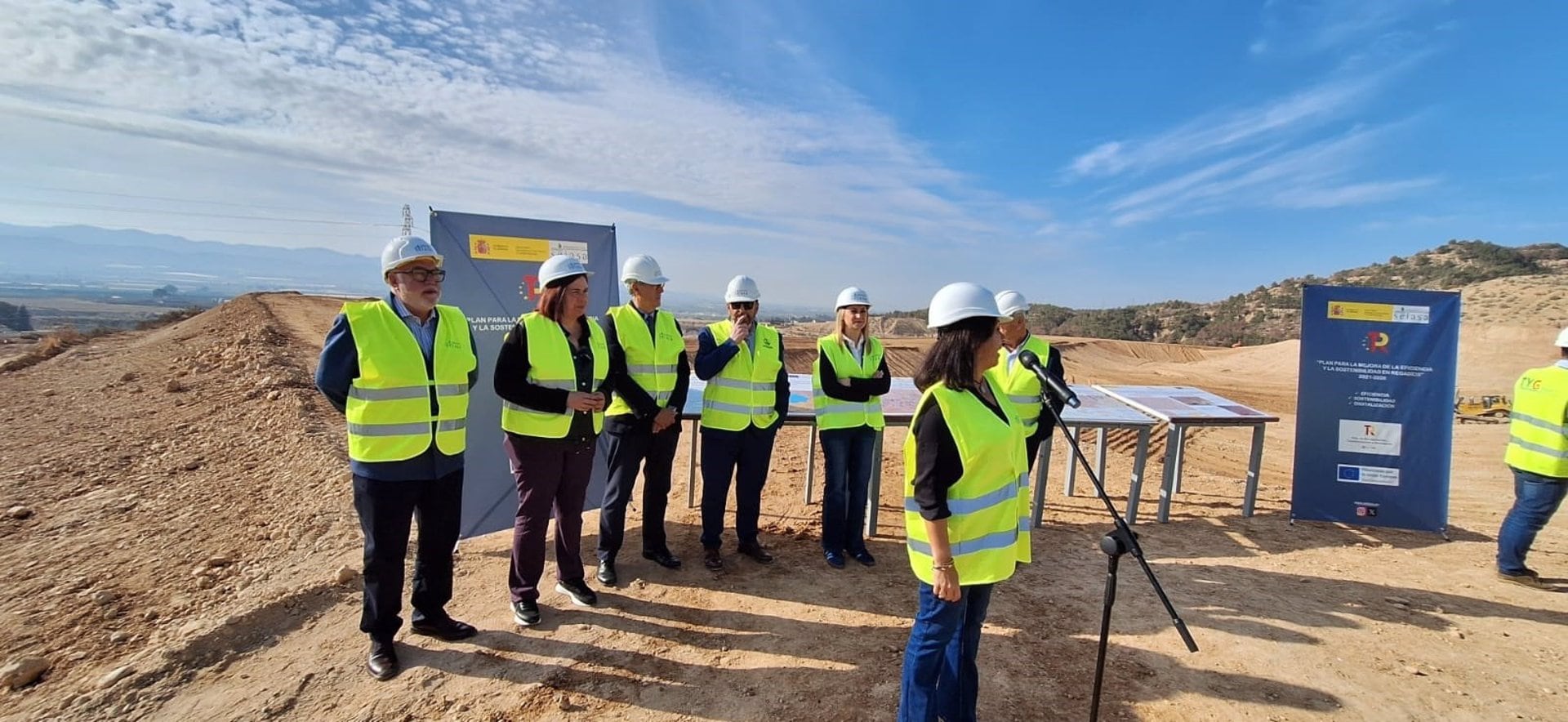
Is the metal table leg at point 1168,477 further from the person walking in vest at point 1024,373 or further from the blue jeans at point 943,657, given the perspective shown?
the blue jeans at point 943,657

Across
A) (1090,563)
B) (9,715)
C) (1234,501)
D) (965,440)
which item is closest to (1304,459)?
(1234,501)

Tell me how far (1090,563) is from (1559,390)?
3.42m

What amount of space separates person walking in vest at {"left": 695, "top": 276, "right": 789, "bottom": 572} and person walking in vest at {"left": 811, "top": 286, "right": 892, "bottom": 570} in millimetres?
340

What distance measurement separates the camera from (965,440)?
7.73 ft

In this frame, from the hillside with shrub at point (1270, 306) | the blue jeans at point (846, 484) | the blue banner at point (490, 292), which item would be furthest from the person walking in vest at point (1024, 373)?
the hillside with shrub at point (1270, 306)

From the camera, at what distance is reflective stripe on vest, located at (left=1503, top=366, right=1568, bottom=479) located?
4512 millimetres

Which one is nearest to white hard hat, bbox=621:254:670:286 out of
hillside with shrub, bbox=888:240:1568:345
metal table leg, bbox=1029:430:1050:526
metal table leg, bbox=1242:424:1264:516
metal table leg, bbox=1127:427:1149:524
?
metal table leg, bbox=1029:430:1050:526

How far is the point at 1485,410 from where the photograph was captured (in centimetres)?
1326

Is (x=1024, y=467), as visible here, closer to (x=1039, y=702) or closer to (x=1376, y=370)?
(x=1039, y=702)

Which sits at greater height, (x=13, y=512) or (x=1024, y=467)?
(x=1024, y=467)

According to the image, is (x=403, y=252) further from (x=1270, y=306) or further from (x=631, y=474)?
(x=1270, y=306)

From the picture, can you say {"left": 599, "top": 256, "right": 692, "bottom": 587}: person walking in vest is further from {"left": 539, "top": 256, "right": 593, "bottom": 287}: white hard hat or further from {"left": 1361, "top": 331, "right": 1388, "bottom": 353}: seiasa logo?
{"left": 1361, "top": 331, "right": 1388, "bottom": 353}: seiasa logo

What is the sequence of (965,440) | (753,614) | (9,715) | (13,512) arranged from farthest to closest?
(13,512)
(753,614)
(9,715)
(965,440)

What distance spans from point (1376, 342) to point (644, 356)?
653 centimetres
